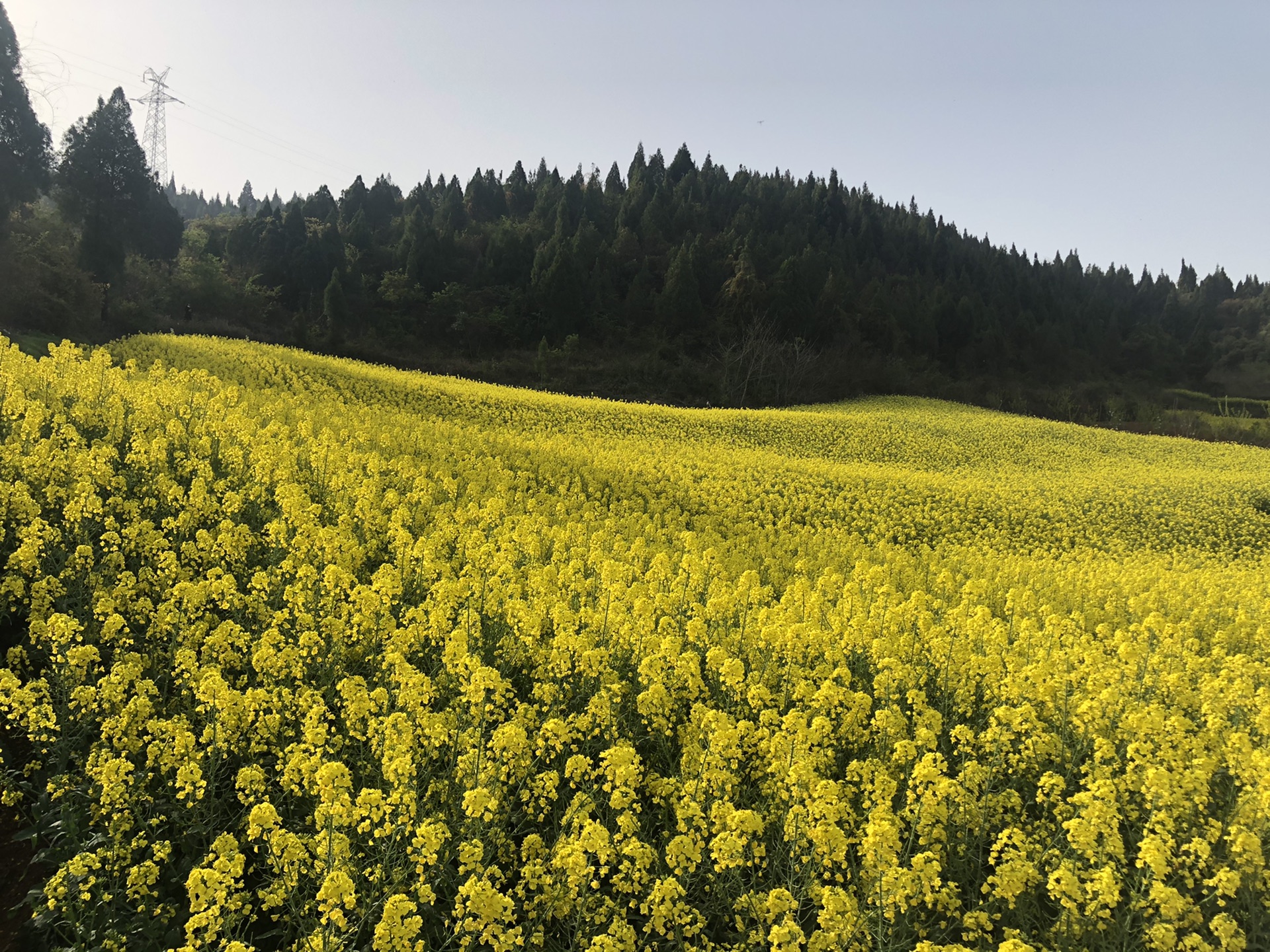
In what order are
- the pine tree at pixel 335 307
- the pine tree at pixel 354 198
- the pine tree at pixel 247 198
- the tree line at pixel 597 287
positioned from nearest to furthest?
the tree line at pixel 597 287
the pine tree at pixel 335 307
the pine tree at pixel 354 198
the pine tree at pixel 247 198

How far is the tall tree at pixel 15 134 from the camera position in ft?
117

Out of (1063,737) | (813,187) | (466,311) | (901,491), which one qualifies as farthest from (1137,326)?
(1063,737)

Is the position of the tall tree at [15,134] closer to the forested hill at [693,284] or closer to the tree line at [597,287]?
the tree line at [597,287]

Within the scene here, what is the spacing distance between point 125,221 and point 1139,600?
175 feet

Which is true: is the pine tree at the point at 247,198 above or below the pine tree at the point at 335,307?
above

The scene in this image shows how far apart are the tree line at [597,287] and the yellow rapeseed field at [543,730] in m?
30.0

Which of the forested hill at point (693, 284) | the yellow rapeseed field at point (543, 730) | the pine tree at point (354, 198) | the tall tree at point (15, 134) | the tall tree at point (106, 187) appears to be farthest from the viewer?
the pine tree at point (354, 198)

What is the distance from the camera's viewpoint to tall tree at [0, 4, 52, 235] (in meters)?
35.7

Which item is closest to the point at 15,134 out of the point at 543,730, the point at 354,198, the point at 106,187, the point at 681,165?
the point at 106,187

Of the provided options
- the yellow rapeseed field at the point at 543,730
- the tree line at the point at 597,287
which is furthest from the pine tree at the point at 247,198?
the yellow rapeseed field at the point at 543,730

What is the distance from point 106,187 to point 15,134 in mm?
4531

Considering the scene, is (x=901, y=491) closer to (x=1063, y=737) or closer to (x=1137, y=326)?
Result: (x=1063, y=737)

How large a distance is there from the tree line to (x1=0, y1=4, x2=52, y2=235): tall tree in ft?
0.94

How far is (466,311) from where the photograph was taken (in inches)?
2133
